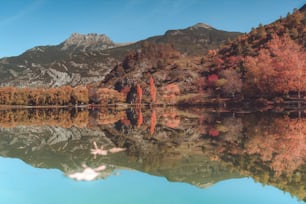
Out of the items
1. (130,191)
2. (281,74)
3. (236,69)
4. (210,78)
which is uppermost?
(236,69)

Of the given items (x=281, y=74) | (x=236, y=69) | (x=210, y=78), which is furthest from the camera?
(x=210, y=78)

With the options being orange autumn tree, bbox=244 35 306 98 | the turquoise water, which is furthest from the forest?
the turquoise water

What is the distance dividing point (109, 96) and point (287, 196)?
107286 mm

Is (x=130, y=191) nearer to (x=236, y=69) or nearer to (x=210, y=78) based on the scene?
(x=236, y=69)

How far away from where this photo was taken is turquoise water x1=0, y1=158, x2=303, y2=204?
670cm

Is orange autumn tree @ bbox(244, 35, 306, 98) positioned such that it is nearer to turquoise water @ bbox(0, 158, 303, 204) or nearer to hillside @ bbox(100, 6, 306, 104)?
hillside @ bbox(100, 6, 306, 104)

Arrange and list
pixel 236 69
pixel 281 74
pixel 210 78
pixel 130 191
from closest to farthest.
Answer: pixel 130 191 < pixel 281 74 < pixel 236 69 < pixel 210 78

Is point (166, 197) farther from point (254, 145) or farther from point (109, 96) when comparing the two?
point (109, 96)

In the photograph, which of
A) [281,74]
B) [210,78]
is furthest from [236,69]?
[281,74]

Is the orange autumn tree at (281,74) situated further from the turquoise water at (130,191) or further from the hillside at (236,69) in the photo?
the turquoise water at (130,191)

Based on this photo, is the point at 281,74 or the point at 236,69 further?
the point at 236,69

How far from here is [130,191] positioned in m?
7.32

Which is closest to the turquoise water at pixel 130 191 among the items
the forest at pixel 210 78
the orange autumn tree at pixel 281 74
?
the orange autumn tree at pixel 281 74

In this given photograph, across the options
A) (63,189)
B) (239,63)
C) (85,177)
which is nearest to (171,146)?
(85,177)
